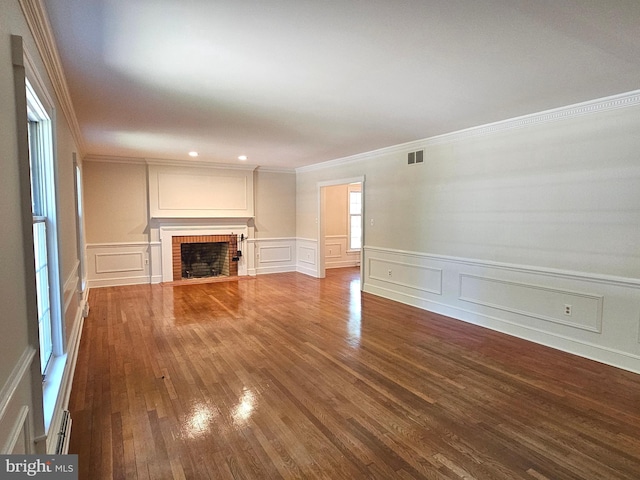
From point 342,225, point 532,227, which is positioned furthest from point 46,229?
point 342,225

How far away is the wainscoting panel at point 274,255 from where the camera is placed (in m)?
8.34

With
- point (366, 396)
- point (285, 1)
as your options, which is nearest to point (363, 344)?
point (366, 396)

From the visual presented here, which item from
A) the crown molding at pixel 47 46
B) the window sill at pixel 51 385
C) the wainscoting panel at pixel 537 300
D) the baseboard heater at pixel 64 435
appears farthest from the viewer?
the wainscoting panel at pixel 537 300

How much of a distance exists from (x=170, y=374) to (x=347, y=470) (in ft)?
6.22

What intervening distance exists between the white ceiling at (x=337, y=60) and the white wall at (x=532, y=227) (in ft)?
1.37

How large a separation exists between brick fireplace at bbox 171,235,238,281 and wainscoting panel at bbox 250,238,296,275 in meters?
0.48

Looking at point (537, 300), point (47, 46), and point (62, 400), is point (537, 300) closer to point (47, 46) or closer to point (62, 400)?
point (62, 400)

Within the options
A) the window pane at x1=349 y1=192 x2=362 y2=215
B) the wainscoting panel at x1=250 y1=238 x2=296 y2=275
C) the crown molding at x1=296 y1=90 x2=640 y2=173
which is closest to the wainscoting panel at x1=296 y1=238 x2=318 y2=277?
the wainscoting panel at x1=250 y1=238 x2=296 y2=275

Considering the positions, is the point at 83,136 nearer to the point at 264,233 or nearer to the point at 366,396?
the point at 264,233

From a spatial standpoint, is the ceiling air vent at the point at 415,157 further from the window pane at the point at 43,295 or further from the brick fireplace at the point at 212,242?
the window pane at the point at 43,295

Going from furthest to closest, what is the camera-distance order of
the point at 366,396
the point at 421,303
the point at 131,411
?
the point at 421,303
the point at 366,396
the point at 131,411

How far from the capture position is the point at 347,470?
1986mm

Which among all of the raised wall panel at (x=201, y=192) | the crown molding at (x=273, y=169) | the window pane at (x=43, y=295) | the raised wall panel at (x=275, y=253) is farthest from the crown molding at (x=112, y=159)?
the window pane at (x=43, y=295)

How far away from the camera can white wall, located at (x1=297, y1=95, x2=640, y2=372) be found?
3305 mm
